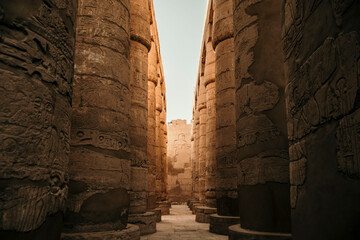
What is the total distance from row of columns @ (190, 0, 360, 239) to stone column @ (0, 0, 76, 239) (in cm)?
188

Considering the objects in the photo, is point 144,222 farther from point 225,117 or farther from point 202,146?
point 202,146

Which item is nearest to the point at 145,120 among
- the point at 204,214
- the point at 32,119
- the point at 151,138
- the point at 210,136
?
the point at 151,138

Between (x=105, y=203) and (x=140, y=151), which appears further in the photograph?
(x=140, y=151)

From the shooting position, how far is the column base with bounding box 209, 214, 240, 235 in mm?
6707

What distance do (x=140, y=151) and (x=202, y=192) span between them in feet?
21.9

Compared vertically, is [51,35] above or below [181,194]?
above

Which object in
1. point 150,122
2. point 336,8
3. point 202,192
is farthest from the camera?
point 202,192

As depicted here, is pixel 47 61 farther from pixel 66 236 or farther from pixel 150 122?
pixel 150 122

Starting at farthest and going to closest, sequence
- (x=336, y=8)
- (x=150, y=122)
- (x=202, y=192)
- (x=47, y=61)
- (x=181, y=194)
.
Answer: (x=181, y=194) < (x=202, y=192) < (x=150, y=122) < (x=47, y=61) < (x=336, y=8)

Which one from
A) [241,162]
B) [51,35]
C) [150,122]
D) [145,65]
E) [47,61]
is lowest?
[241,162]

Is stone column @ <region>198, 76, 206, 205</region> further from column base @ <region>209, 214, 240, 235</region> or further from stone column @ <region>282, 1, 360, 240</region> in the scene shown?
stone column @ <region>282, 1, 360, 240</region>

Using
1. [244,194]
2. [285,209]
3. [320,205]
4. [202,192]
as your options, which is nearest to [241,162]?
[244,194]

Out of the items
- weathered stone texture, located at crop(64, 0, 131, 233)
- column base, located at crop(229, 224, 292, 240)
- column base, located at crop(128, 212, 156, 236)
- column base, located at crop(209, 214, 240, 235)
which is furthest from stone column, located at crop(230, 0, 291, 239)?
column base, located at crop(128, 212, 156, 236)

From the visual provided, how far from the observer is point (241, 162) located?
4.61m
